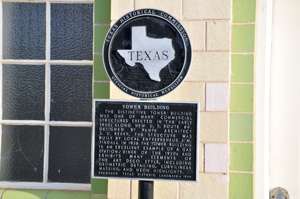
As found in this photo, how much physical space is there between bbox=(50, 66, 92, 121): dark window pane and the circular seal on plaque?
3.06 feet

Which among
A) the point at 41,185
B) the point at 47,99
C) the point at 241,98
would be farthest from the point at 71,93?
the point at 241,98

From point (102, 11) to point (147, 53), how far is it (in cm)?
90

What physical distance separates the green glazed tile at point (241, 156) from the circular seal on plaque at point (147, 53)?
2.87ft

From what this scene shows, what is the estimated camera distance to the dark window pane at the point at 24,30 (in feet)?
12.8

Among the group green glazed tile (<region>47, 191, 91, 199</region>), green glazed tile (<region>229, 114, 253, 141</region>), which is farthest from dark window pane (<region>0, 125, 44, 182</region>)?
green glazed tile (<region>229, 114, 253, 141</region>)

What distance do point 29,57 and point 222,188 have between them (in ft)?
5.31

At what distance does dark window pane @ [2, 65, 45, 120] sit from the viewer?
389 cm

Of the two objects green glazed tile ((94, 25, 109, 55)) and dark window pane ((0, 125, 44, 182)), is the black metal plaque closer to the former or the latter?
green glazed tile ((94, 25, 109, 55))

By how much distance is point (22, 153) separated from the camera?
3.89 metres

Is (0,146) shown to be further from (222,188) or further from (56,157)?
(222,188)
